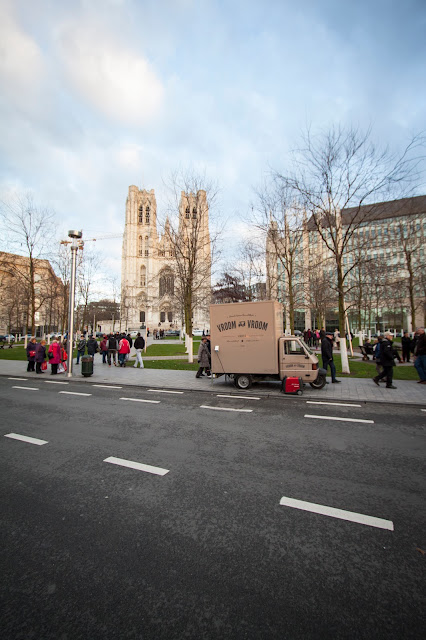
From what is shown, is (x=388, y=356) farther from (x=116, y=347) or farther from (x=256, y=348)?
(x=116, y=347)

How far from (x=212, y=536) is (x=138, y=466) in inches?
73.3

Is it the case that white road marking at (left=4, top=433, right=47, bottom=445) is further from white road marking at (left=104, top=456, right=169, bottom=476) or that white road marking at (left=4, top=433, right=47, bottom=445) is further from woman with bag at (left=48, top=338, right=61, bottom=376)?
woman with bag at (left=48, top=338, right=61, bottom=376)

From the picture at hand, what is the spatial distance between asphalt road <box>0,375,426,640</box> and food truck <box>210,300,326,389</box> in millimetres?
3968

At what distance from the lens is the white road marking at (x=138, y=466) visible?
13.4 ft

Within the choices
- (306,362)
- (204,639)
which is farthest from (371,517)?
(306,362)

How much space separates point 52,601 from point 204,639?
1.13 m

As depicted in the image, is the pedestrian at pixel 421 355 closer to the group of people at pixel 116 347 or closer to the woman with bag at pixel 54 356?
the group of people at pixel 116 347

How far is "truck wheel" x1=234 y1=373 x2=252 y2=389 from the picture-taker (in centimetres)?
1015

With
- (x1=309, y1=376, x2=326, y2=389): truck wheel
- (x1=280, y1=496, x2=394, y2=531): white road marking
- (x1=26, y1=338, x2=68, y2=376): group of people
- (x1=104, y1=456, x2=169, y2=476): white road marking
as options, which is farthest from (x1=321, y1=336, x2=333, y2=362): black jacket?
(x1=26, y1=338, x2=68, y2=376): group of people

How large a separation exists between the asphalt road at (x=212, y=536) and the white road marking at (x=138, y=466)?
4 cm

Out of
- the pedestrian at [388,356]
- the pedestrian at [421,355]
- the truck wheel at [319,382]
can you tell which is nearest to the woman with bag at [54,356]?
the truck wheel at [319,382]

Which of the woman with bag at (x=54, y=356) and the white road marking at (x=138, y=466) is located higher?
the woman with bag at (x=54, y=356)

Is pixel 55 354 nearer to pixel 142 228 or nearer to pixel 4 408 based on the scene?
pixel 4 408

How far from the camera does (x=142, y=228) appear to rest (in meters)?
81.5
